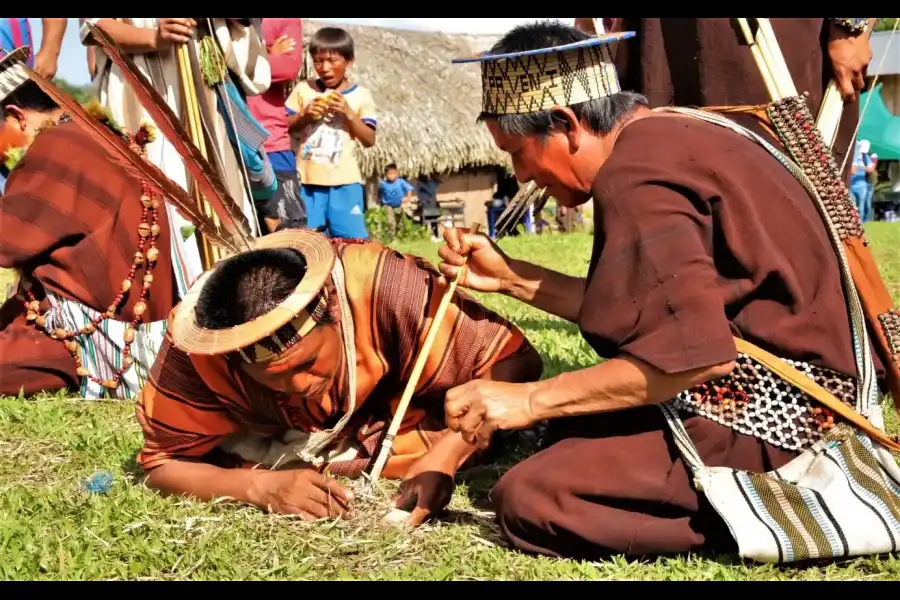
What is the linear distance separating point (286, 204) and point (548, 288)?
12.1 ft

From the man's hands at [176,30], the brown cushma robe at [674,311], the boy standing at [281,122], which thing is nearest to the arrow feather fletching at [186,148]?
the brown cushma robe at [674,311]

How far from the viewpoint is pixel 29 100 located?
4.97 meters

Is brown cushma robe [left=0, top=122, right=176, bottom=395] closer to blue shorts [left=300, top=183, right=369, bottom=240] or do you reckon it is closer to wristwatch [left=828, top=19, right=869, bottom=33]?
blue shorts [left=300, top=183, right=369, bottom=240]

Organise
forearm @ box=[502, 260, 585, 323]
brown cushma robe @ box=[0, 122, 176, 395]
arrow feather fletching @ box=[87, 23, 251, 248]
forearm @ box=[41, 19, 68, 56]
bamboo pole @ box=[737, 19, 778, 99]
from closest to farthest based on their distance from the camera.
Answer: arrow feather fletching @ box=[87, 23, 251, 248], forearm @ box=[502, 260, 585, 323], bamboo pole @ box=[737, 19, 778, 99], brown cushma robe @ box=[0, 122, 176, 395], forearm @ box=[41, 19, 68, 56]

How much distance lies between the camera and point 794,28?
4.07 metres

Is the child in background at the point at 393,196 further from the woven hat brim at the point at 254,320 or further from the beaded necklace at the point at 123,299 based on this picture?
the woven hat brim at the point at 254,320

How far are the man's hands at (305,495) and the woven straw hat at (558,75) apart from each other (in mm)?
1251

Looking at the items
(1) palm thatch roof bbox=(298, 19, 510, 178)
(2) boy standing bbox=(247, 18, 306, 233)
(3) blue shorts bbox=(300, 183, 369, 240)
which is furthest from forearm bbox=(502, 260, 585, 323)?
(1) palm thatch roof bbox=(298, 19, 510, 178)

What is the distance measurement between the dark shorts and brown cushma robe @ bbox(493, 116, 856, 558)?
3.68 meters

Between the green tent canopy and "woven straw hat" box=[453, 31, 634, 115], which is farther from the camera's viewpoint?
the green tent canopy

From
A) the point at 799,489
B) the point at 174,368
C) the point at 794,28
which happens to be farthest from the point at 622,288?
the point at 794,28

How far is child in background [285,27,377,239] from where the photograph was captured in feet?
24.5

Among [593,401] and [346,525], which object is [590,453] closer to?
[593,401]

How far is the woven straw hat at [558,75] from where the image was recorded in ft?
9.06
